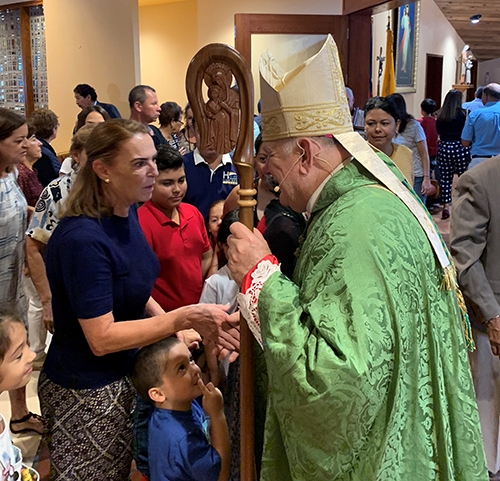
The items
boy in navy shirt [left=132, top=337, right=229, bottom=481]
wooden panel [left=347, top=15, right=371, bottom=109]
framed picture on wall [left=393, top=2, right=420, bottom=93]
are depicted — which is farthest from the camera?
framed picture on wall [left=393, top=2, right=420, bottom=93]

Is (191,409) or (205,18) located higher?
(205,18)

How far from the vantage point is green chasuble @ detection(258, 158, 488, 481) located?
111cm

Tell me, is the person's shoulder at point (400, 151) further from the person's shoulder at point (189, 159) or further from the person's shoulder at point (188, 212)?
the person's shoulder at point (188, 212)

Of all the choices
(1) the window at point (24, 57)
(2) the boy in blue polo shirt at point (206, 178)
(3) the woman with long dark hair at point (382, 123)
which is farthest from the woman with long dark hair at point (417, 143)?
(1) the window at point (24, 57)

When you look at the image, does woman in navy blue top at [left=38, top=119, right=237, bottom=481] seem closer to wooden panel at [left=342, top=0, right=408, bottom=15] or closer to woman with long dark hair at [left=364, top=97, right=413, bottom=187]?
woman with long dark hair at [left=364, top=97, right=413, bottom=187]

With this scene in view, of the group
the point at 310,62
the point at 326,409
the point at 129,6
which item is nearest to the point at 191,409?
the point at 326,409

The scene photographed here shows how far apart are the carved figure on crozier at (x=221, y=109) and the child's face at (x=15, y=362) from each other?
73cm

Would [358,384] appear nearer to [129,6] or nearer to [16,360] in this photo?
[16,360]

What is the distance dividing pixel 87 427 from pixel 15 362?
287 millimetres

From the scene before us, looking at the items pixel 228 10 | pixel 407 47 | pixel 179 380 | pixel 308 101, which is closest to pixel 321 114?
pixel 308 101

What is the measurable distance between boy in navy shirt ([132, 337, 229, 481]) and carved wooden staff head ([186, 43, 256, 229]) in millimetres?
575

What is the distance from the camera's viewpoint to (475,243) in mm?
2273

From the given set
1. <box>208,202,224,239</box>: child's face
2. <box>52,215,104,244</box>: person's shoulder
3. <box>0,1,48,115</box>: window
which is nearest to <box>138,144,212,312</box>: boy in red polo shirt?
<box>208,202,224,239</box>: child's face

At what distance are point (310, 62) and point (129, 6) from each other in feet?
18.0
